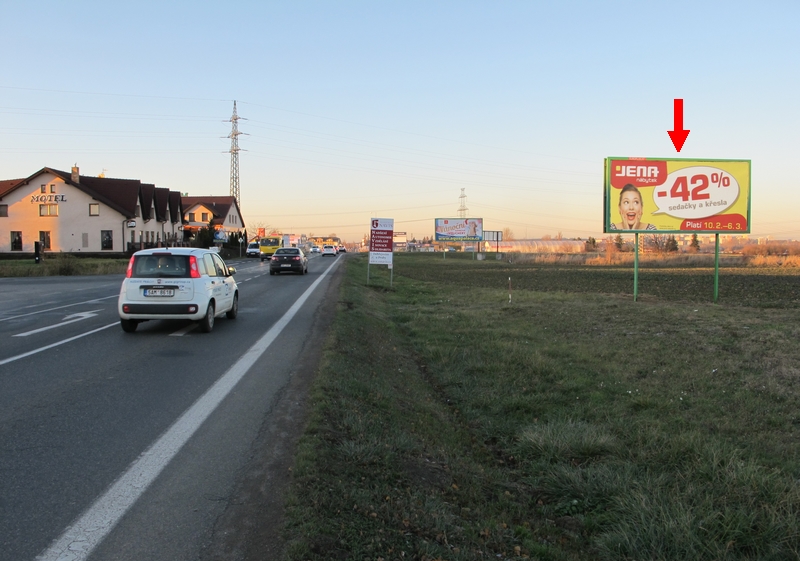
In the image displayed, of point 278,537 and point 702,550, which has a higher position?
point 278,537

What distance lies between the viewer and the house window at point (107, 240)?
196ft

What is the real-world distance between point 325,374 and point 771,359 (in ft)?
22.9

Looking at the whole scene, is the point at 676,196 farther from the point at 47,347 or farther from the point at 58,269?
the point at 58,269

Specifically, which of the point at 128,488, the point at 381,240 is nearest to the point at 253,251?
the point at 381,240

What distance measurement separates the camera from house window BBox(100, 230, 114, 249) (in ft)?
196

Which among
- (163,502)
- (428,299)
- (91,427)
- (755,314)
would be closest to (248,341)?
(91,427)

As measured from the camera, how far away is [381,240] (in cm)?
2472

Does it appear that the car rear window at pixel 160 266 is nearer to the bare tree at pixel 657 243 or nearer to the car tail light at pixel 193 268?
the car tail light at pixel 193 268

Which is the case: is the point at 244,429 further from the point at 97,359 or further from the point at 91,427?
the point at 97,359

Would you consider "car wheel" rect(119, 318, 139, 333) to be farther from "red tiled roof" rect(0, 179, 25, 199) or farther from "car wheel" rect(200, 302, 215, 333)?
"red tiled roof" rect(0, 179, 25, 199)

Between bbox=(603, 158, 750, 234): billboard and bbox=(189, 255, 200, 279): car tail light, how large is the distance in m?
14.6

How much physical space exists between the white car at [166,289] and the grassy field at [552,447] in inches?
112

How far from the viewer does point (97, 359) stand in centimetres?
960

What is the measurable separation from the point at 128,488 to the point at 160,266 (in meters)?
8.59
